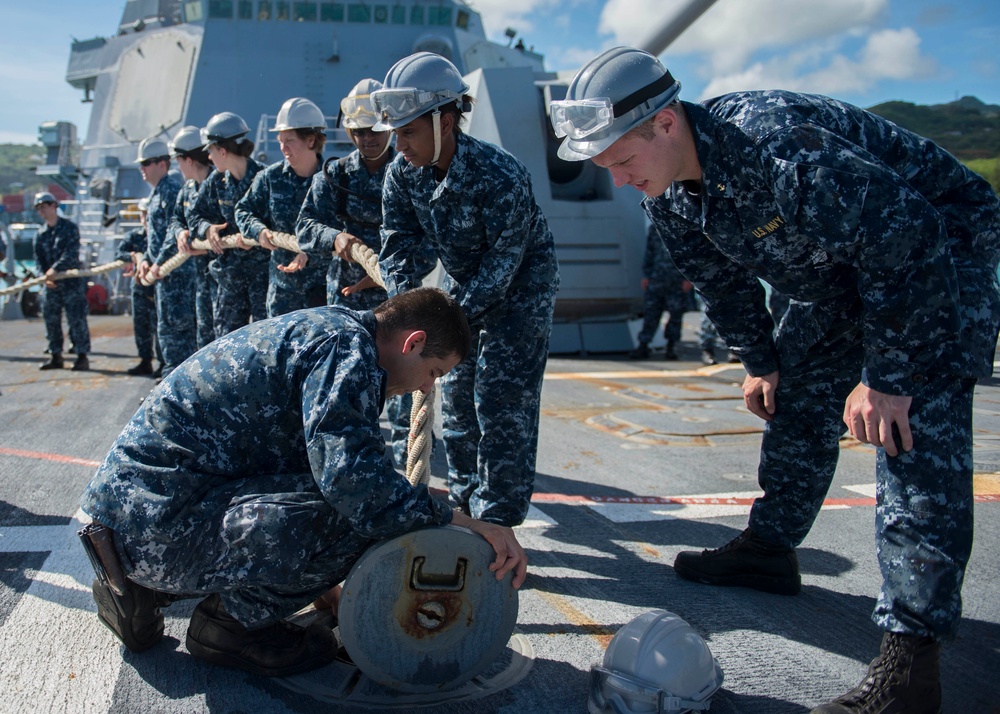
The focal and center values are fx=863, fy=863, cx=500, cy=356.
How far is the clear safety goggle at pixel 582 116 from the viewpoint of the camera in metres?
2.08

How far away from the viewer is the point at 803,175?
1.92m

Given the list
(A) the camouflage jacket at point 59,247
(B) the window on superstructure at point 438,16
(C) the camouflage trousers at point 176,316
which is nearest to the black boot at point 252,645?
(C) the camouflage trousers at point 176,316

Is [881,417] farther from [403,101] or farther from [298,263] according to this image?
[298,263]

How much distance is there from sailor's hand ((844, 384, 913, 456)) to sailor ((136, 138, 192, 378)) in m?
5.28

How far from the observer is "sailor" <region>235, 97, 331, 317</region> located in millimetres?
4969

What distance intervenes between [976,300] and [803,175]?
0.54m

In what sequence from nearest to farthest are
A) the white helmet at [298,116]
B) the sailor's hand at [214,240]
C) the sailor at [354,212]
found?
the sailor at [354,212] < the white helmet at [298,116] < the sailor's hand at [214,240]

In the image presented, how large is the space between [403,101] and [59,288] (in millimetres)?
7475

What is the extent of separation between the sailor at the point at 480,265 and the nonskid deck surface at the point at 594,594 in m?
0.36

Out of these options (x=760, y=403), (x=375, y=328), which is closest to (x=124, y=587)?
(x=375, y=328)

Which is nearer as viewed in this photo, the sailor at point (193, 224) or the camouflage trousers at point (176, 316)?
the sailor at point (193, 224)

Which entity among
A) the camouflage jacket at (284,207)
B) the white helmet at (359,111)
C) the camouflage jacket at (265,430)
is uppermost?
the white helmet at (359,111)

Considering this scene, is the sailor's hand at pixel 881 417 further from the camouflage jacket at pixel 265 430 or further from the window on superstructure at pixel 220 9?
the window on superstructure at pixel 220 9

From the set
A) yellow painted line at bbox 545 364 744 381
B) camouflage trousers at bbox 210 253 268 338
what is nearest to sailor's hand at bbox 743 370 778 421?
camouflage trousers at bbox 210 253 268 338
